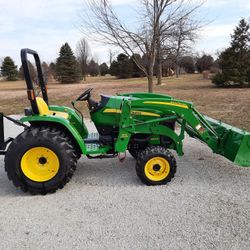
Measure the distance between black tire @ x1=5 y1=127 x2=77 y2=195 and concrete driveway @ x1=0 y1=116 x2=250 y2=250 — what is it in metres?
0.15

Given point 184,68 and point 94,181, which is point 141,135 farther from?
point 184,68

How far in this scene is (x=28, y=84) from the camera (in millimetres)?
4246

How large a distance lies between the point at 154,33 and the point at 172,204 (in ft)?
30.5

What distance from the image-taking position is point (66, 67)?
4134 cm

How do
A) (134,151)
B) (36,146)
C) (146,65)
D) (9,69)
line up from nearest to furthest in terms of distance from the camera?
1. (36,146)
2. (134,151)
3. (146,65)
4. (9,69)

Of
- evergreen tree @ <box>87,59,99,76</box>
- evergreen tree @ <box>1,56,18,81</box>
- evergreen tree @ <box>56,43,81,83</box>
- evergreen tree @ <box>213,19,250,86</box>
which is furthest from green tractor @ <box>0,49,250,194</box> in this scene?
evergreen tree @ <box>87,59,99,76</box>

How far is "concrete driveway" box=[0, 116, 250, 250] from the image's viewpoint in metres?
3.16

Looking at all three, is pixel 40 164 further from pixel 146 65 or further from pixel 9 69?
pixel 9 69

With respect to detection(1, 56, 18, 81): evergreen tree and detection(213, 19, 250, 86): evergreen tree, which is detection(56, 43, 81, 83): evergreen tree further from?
detection(213, 19, 250, 86): evergreen tree

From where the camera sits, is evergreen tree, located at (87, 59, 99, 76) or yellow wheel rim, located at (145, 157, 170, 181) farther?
evergreen tree, located at (87, 59, 99, 76)

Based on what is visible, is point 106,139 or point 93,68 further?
point 93,68

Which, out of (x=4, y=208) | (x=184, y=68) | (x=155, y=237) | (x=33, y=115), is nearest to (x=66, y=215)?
(x=4, y=208)

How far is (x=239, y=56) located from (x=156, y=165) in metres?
18.3

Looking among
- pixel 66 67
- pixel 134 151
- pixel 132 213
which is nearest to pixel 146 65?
pixel 134 151
